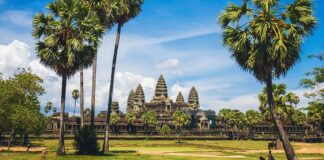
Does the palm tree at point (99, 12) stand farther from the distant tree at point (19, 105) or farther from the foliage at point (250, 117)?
the foliage at point (250, 117)

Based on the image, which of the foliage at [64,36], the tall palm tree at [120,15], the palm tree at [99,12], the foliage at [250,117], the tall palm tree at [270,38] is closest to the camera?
the tall palm tree at [270,38]

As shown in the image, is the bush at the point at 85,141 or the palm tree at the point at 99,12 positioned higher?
the palm tree at the point at 99,12

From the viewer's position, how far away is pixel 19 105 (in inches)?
1908

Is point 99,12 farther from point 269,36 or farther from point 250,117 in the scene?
point 250,117

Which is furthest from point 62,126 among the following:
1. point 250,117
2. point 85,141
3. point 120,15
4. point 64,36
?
point 250,117

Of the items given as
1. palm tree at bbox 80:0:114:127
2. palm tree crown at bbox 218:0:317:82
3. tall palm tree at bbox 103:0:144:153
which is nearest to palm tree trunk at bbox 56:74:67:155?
palm tree at bbox 80:0:114:127

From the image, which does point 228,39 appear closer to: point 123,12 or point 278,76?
point 278,76

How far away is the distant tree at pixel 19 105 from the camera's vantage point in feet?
150

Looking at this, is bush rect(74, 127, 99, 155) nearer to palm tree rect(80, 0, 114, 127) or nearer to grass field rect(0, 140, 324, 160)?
grass field rect(0, 140, 324, 160)

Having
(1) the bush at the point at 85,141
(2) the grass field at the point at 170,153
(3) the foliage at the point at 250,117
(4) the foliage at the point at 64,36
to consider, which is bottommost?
(2) the grass field at the point at 170,153

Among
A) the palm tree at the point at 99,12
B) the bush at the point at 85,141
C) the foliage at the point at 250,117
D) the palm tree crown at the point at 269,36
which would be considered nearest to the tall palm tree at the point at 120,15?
the palm tree at the point at 99,12

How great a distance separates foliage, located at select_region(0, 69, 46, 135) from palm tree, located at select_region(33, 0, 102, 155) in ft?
40.4

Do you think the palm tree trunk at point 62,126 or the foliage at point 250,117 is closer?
the palm tree trunk at point 62,126

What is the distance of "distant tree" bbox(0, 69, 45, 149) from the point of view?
45688mm
